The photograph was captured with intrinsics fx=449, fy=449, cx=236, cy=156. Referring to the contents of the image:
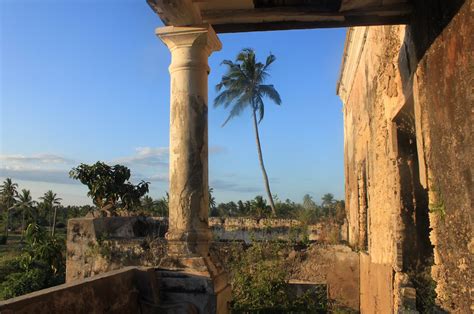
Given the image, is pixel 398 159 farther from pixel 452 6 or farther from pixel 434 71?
pixel 452 6

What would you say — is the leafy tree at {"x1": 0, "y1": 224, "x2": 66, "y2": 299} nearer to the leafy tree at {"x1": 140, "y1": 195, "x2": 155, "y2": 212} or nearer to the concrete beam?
the leafy tree at {"x1": 140, "y1": 195, "x2": 155, "y2": 212}

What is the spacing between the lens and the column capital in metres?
4.49

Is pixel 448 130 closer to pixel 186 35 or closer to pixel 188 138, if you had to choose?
pixel 188 138

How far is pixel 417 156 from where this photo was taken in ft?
19.1

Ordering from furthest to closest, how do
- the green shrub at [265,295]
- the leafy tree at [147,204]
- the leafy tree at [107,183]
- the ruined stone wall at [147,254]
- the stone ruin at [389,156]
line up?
the leafy tree at [147,204] < the leafy tree at [107,183] < the ruined stone wall at [147,254] < the green shrub at [265,295] < the stone ruin at [389,156]

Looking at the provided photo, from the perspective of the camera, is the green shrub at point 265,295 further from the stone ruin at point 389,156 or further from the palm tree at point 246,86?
the palm tree at point 246,86

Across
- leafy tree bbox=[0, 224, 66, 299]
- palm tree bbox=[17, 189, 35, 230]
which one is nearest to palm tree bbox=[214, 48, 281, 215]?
leafy tree bbox=[0, 224, 66, 299]

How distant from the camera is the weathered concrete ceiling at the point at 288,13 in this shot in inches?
169

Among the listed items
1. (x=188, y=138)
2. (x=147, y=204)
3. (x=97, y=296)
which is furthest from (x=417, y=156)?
(x=147, y=204)

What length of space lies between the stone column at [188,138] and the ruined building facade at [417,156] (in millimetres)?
2156

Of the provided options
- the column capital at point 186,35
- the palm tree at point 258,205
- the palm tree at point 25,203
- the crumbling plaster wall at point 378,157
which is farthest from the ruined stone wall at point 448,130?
the palm tree at point 25,203

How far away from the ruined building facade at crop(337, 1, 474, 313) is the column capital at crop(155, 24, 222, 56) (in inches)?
80.7

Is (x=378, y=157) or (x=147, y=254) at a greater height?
(x=378, y=157)

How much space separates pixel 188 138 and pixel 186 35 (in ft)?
3.40
